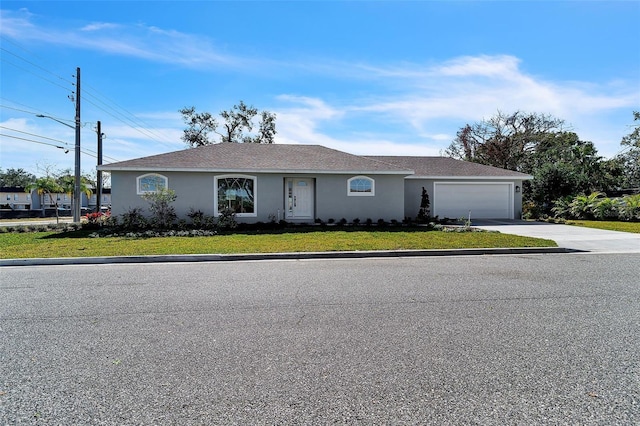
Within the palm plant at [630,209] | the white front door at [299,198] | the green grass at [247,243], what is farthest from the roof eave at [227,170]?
the palm plant at [630,209]

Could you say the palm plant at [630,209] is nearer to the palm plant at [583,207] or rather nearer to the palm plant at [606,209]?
the palm plant at [606,209]

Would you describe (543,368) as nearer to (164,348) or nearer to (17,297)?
(164,348)

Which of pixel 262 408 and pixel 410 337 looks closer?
pixel 262 408

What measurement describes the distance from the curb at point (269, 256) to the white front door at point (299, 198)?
26.3ft

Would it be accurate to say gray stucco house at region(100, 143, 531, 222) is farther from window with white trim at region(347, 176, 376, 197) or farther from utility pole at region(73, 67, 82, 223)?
utility pole at region(73, 67, 82, 223)

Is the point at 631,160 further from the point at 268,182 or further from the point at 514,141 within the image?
the point at 268,182

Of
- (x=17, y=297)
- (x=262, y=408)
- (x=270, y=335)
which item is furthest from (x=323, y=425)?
(x=17, y=297)

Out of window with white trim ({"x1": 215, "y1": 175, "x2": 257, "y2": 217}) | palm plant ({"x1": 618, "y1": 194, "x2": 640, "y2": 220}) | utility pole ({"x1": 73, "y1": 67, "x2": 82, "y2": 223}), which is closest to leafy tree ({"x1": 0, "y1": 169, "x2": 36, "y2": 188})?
utility pole ({"x1": 73, "y1": 67, "x2": 82, "y2": 223})

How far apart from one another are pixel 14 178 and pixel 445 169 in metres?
91.7

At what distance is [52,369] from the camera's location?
3338 millimetres

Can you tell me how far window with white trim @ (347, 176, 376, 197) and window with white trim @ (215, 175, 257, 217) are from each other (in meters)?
4.29

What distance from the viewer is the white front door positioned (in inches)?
696

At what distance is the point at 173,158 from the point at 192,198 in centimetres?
193

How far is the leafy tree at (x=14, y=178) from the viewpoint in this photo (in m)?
79.3
